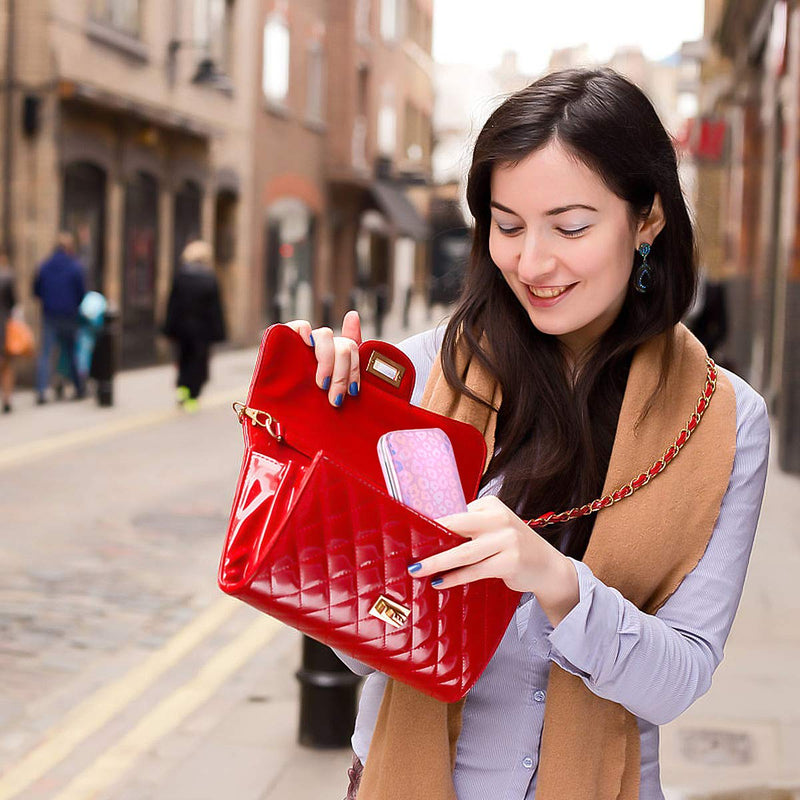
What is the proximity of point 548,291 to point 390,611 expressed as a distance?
497 mm

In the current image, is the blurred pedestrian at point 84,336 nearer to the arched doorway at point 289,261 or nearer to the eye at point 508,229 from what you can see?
the arched doorway at point 289,261

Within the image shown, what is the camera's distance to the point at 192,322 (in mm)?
14375

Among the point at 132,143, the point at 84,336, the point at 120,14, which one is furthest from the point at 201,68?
the point at 84,336

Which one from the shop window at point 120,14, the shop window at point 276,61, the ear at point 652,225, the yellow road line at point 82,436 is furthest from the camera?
the shop window at point 276,61

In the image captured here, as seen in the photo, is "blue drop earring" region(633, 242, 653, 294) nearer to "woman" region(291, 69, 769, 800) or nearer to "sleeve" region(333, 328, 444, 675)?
"woman" region(291, 69, 769, 800)

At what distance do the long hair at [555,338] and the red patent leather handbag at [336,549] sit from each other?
0.23m

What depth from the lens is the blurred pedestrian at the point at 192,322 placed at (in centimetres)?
1436

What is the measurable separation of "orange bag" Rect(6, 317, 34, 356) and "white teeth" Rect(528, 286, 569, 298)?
1216 centimetres

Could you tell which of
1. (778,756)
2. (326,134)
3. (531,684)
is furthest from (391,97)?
(531,684)

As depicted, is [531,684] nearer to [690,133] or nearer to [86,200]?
[86,200]

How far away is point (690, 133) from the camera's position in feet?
84.3

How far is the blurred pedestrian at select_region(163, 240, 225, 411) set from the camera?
14359 millimetres

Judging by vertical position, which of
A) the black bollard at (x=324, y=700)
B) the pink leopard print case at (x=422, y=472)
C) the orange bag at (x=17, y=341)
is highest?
the pink leopard print case at (x=422, y=472)

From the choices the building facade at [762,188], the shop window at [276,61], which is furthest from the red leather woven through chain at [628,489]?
the shop window at [276,61]
